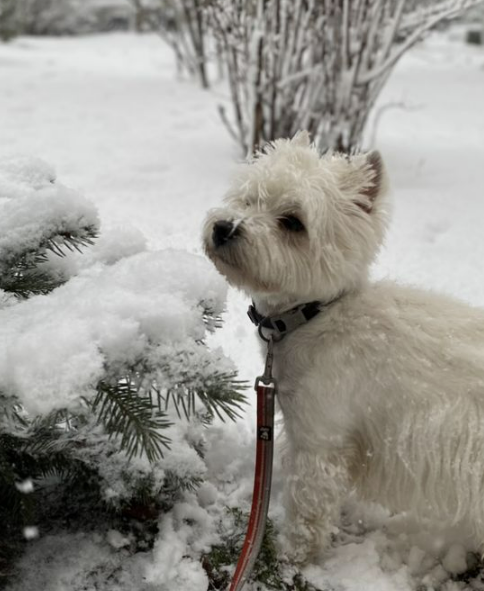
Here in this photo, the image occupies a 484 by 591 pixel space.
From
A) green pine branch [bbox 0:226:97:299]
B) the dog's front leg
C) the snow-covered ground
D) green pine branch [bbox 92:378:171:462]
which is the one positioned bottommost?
the snow-covered ground

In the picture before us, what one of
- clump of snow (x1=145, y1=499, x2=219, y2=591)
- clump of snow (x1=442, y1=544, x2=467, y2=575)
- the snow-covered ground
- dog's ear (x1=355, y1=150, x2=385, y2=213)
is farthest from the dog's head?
clump of snow (x1=442, y1=544, x2=467, y2=575)

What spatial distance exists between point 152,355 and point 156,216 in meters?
3.10

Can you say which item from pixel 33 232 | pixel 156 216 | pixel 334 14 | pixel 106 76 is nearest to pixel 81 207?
pixel 33 232

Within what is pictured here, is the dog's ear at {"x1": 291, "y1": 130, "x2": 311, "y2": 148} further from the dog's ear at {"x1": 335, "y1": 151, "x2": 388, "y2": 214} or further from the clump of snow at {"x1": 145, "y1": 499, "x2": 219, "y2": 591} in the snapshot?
the clump of snow at {"x1": 145, "y1": 499, "x2": 219, "y2": 591}

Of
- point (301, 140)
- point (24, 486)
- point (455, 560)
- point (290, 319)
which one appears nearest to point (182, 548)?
point (24, 486)

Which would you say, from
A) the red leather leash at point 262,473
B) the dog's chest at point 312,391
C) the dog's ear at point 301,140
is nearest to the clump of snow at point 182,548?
the red leather leash at point 262,473

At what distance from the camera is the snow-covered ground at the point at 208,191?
1.88 m

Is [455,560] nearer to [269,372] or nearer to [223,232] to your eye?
[269,372]

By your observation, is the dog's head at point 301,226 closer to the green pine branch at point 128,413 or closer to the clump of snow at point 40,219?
the clump of snow at point 40,219

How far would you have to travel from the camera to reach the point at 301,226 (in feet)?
6.17

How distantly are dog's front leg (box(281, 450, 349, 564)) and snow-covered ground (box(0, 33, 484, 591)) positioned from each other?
0.29ft

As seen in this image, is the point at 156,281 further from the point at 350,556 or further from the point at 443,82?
the point at 443,82

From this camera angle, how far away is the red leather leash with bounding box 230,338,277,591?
1.75 metres

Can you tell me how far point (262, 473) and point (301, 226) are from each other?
2.57 ft
